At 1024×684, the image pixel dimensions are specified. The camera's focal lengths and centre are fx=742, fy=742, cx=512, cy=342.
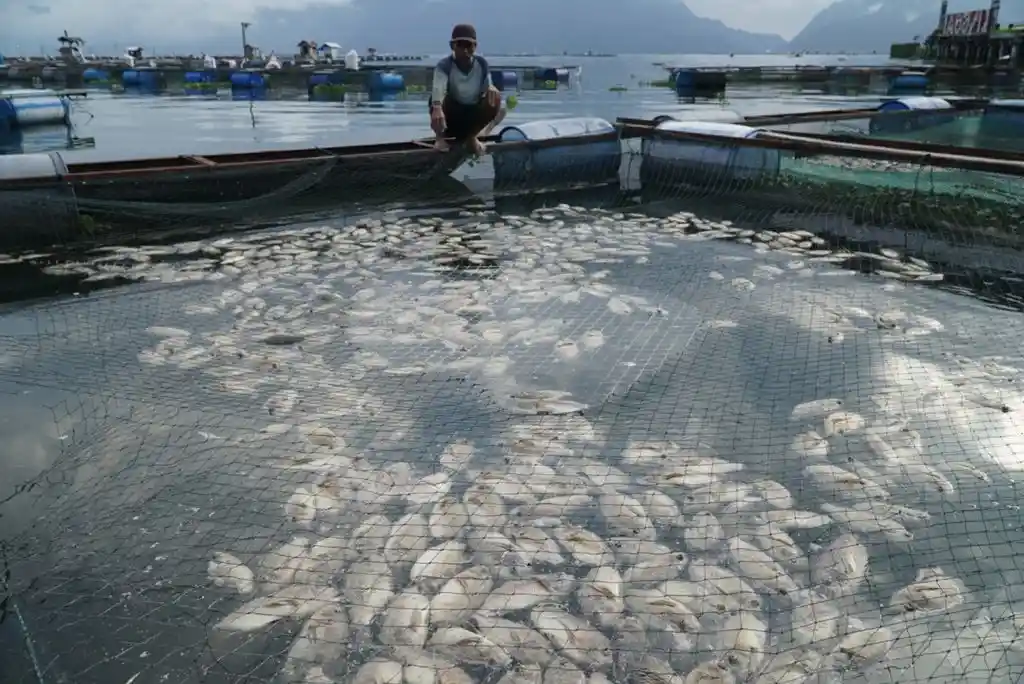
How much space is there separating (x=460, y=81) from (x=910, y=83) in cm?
3352

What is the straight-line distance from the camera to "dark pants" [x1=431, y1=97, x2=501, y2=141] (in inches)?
383

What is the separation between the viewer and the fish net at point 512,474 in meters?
2.73

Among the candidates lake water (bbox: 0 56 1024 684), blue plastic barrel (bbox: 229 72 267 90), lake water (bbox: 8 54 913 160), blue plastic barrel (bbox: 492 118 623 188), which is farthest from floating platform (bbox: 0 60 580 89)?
lake water (bbox: 0 56 1024 684)

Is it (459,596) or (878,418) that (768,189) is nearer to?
(878,418)

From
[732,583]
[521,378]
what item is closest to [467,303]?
[521,378]

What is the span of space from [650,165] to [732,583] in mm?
9413

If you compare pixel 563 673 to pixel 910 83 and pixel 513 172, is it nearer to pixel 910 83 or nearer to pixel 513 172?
pixel 513 172

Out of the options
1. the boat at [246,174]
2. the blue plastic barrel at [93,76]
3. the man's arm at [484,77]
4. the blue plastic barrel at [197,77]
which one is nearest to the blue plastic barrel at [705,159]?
the man's arm at [484,77]

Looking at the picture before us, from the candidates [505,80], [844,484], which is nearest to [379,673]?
[844,484]

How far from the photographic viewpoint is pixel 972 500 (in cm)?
353

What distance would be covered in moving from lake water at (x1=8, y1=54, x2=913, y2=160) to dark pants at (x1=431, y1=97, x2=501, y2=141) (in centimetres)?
705

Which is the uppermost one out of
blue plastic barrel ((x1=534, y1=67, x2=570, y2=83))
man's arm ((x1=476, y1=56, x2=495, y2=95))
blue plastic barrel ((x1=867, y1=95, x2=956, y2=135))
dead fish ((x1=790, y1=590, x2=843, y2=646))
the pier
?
the pier

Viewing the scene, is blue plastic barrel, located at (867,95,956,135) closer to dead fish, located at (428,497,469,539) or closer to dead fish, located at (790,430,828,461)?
dead fish, located at (790,430,828,461)

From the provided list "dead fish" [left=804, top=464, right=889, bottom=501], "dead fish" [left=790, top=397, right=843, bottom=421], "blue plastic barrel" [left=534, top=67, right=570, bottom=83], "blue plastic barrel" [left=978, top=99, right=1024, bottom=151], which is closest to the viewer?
"dead fish" [left=804, top=464, right=889, bottom=501]
